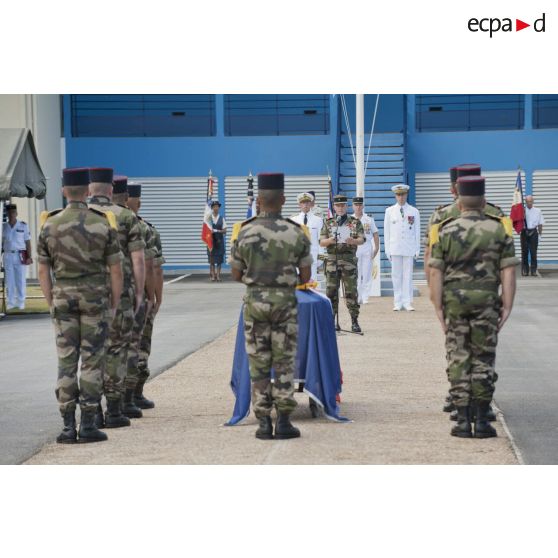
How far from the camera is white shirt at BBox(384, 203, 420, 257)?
801 inches

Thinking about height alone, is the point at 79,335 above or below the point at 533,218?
below

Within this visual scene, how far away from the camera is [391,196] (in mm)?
32500

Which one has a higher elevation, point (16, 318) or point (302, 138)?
point (302, 138)

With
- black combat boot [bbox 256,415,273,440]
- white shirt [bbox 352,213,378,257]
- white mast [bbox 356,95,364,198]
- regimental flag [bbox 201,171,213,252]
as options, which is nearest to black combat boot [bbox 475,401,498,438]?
black combat boot [bbox 256,415,273,440]

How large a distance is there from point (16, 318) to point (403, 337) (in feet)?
25.7

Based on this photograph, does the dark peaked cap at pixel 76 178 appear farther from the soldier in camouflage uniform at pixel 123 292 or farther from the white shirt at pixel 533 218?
the white shirt at pixel 533 218

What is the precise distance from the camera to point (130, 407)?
32.4ft

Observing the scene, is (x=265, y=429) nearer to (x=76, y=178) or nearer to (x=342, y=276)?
(x=76, y=178)

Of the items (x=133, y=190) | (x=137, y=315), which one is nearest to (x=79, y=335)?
(x=137, y=315)

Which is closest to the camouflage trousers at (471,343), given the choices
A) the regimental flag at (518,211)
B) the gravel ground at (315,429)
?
the gravel ground at (315,429)

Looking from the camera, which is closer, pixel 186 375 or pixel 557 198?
pixel 186 375

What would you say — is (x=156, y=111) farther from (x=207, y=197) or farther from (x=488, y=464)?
(x=488, y=464)

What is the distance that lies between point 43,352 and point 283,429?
737 cm

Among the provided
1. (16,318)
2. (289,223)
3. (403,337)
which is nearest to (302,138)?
(16,318)
